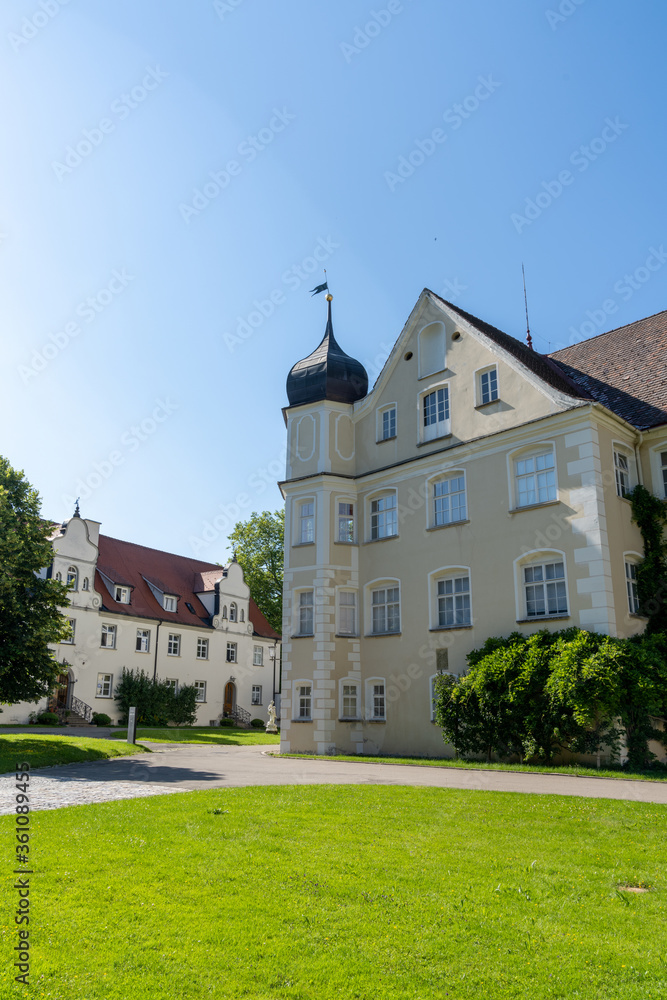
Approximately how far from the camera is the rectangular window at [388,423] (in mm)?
26531

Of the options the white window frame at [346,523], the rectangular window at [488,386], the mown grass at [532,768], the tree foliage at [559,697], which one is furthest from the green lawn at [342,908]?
the white window frame at [346,523]

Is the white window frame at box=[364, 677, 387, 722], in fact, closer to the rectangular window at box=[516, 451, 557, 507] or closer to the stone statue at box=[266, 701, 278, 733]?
the rectangular window at box=[516, 451, 557, 507]

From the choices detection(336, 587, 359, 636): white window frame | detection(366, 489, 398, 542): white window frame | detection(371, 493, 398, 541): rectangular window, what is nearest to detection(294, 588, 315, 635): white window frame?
detection(336, 587, 359, 636): white window frame

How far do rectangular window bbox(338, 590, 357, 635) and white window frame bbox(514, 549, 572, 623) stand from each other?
6.64m

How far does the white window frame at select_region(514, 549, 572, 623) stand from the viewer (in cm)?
2009

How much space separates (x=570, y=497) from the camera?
20281 mm

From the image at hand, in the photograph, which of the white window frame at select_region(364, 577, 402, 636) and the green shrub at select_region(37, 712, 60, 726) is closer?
the white window frame at select_region(364, 577, 402, 636)

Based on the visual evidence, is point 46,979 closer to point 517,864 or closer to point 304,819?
point 517,864

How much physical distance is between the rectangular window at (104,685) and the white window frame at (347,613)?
71.4 feet

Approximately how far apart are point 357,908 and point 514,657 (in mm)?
14296

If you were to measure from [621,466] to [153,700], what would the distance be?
103ft

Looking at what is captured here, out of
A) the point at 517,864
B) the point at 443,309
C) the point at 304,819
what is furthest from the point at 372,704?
the point at 517,864

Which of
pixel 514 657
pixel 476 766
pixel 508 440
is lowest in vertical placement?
pixel 476 766

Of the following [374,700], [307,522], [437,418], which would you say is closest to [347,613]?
[374,700]
